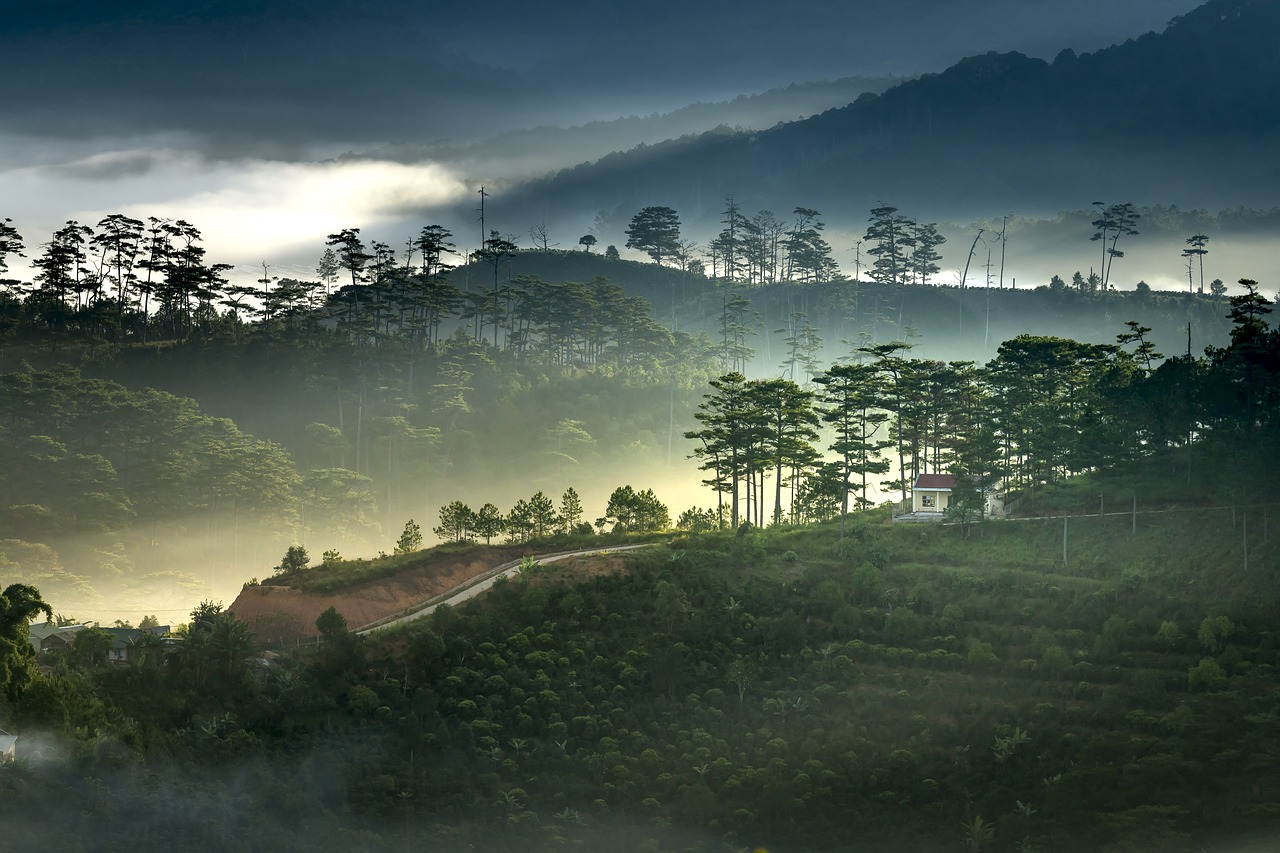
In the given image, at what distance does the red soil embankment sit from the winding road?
602 millimetres

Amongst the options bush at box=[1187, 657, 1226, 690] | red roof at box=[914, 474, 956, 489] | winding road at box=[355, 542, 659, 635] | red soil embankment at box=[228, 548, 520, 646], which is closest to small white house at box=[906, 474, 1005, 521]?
red roof at box=[914, 474, 956, 489]

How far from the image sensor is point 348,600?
55656 mm

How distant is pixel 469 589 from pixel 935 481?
23.5m

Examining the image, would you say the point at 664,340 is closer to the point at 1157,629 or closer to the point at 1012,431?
the point at 1012,431

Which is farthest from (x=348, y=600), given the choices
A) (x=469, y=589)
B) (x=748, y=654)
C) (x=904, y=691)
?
(x=904, y=691)

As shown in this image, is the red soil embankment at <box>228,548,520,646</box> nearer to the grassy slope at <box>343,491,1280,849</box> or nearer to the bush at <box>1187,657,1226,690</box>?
the grassy slope at <box>343,491,1280,849</box>

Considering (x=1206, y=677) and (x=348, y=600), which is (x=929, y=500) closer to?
(x=1206, y=677)

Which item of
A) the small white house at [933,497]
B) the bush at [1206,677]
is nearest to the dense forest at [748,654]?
the bush at [1206,677]

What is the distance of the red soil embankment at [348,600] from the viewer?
5338 cm

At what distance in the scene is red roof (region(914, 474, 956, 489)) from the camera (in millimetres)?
63344

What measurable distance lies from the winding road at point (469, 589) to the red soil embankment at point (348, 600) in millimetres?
602

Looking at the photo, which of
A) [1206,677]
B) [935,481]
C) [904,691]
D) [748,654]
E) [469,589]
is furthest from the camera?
[935,481]

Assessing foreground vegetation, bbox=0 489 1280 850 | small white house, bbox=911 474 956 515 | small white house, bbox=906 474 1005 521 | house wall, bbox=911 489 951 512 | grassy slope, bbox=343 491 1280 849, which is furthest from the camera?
house wall, bbox=911 489 951 512

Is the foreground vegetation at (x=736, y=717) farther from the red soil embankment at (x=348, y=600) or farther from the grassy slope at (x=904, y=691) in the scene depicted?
the red soil embankment at (x=348, y=600)
